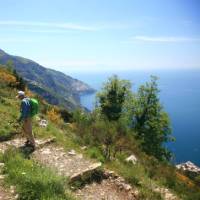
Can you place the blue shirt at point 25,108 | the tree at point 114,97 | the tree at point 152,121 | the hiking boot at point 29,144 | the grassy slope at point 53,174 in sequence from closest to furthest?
the grassy slope at point 53,174 → the blue shirt at point 25,108 → the hiking boot at point 29,144 → the tree at point 152,121 → the tree at point 114,97

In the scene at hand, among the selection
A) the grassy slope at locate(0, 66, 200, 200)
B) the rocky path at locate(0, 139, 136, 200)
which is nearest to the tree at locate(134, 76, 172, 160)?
the grassy slope at locate(0, 66, 200, 200)

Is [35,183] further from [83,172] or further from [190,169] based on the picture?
[190,169]

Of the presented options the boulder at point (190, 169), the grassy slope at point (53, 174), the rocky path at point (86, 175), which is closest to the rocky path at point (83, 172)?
the rocky path at point (86, 175)

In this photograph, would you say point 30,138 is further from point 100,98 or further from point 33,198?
point 100,98

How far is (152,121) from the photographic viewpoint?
138ft

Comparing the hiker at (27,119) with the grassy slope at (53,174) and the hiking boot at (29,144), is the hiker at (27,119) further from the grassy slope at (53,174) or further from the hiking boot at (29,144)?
the grassy slope at (53,174)

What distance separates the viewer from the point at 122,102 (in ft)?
146

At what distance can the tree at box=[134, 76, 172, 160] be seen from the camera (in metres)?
40.8

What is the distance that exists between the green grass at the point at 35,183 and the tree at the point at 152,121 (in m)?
31.3

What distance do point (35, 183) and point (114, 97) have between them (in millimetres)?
37709

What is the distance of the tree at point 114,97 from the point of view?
4319cm

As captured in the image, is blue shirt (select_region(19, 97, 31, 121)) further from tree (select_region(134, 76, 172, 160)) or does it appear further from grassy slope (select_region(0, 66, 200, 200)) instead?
tree (select_region(134, 76, 172, 160))

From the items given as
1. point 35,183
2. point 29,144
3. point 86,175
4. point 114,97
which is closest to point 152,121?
point 114,97

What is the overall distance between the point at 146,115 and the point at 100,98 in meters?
7.23
